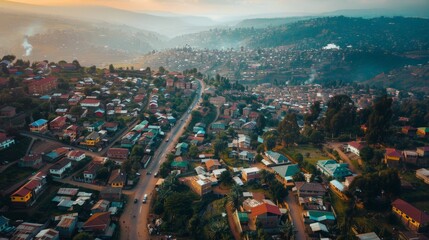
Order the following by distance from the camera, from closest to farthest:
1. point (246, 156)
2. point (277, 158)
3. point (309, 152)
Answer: point (277, 158) → point (246, 156) → point (309, 152)

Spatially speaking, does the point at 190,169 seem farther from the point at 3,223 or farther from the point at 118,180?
the point at 3,223

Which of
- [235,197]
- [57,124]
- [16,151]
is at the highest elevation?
[57,124]

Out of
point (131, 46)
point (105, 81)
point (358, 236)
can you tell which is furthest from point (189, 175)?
point (131, 46)

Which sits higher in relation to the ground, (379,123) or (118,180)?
(379,123)

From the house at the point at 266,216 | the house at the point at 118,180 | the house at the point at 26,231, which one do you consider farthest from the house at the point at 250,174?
the house at the point at 26,231

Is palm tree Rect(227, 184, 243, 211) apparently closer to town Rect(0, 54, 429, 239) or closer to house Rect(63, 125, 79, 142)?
town Rect(0, 54, 429, 239)

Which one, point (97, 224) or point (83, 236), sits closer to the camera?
point (83, 236)

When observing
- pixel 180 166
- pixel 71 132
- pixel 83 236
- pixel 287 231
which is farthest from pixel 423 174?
pixel 71 132
